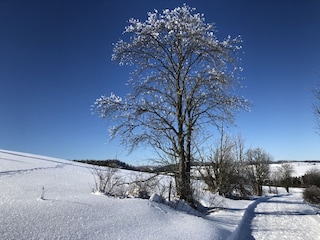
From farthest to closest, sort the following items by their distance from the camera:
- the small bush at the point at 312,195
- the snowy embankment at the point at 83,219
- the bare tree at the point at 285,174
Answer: the bare tree at the point at 285,174 < the small bush at the point at 312,195 < the snowy embankment at the point at 83,219

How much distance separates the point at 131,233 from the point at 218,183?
21094 millimetres

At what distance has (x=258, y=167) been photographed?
5109 centimetres

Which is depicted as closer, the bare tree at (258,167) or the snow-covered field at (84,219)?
the snow-covered field at (84,219)

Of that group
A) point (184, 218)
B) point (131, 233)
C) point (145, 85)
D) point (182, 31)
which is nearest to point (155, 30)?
point (182, 31)

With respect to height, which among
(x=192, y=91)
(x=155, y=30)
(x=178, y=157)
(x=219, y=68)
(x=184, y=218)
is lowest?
(x=184, y=218)

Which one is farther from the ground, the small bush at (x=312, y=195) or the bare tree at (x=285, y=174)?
the bare tree at (x=285, y=174)

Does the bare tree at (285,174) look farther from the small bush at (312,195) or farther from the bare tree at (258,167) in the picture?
the small bush at (312,195)

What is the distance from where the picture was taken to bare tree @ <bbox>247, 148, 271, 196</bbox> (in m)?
48.5

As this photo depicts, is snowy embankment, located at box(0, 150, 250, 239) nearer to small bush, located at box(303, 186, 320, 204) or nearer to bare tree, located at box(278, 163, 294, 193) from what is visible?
small bush, located at box(303, 186, 320, 204)

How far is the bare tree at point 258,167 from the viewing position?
48516 millimetres

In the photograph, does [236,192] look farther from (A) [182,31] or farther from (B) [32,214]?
(B) [32,214]

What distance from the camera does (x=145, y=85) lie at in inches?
472

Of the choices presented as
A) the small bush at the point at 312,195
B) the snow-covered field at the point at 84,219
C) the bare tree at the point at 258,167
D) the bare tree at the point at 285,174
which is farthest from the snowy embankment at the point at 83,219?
the bare tree at the point at 285,174

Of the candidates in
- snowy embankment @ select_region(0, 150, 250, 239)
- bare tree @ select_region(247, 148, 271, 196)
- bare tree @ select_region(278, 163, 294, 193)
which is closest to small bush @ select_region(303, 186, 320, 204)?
bare tree @ select_region(247, 148, 271, 196)
